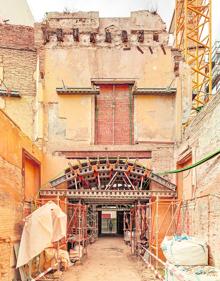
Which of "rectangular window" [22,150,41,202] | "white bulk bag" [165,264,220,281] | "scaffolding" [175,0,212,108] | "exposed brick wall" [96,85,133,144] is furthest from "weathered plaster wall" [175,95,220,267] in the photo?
"scaffolding" [175,0,212,108]

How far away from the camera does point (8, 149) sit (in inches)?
405

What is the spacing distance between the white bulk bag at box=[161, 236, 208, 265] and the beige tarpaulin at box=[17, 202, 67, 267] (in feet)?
10.7

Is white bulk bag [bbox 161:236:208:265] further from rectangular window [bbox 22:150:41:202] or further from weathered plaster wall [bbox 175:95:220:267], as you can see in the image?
rectangular window [bbox 22:150:41:202]

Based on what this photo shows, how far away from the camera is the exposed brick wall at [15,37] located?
1744 centimetres

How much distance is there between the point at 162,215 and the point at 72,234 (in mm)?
4322

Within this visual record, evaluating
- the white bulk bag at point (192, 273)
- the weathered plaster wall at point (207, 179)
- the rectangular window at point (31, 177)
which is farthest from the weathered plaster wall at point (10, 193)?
the weathered plaster wall at point (207, 179)

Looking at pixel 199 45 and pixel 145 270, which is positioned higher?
pixel 199 45

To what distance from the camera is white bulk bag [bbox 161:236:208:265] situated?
9.59 m

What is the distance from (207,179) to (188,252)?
211cm

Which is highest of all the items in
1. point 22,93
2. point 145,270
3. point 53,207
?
point 22,93

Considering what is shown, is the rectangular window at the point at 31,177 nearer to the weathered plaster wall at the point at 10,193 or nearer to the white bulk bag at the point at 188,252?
the weathered plaster wall at the point at 10,193

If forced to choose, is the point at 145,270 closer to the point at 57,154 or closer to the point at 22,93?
the point at 57,154

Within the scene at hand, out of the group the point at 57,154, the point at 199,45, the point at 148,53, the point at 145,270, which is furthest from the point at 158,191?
the point at 199,45

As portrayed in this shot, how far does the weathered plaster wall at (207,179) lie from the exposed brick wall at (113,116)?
4623 mm
